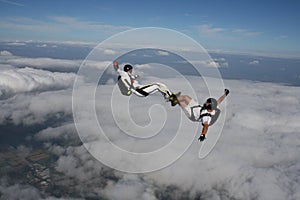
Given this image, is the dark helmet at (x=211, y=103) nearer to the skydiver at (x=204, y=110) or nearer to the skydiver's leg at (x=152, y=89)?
the skydiver at (x=204, y=110)

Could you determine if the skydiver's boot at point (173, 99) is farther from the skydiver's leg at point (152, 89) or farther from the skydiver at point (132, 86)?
the skydiver's leg at point (152, 89)

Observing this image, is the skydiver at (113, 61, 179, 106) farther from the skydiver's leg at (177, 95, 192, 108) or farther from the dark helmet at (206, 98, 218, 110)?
the dark helmet at (206, 98, 218, 110)

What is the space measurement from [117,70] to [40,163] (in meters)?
123

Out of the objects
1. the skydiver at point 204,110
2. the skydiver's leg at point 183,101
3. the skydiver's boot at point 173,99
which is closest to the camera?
the skydiver at point 204,110

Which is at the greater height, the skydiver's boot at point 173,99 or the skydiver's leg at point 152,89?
the skydiver's leg at point 152,89

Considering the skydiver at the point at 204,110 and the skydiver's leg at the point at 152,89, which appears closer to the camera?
the skydiver at the point at 204,110

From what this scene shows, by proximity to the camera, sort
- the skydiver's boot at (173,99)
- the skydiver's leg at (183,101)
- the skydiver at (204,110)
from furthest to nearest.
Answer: the skydiver's leg at (183,101) → the skydiver's boot at (173,99) → the skydiver at (204,110)

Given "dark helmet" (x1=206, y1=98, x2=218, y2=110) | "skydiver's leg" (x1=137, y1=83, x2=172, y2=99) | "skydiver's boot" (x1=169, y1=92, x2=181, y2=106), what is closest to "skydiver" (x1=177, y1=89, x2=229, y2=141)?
"dark helmet" (x1=206, y1=98, x2=218, y2=110)

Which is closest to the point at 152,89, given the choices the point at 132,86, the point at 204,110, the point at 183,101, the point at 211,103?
the point at 132,86

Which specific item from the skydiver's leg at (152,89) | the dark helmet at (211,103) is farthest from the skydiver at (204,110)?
the skydiver's leg at (152,89)

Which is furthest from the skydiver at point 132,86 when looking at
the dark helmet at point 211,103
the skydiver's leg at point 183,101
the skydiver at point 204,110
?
the dark helmet at point 211,103

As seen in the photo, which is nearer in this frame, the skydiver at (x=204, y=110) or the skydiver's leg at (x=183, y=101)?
the skydiver at (x=204, y=110)

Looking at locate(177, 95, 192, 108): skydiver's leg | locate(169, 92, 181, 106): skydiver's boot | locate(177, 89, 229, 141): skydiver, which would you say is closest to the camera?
locate(177, 89, 229, 141): skydiver

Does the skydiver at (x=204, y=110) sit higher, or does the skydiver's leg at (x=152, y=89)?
the skydiver's leg at (x=152, y=89)
